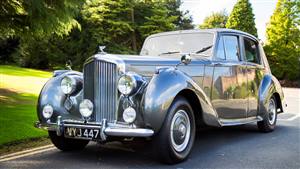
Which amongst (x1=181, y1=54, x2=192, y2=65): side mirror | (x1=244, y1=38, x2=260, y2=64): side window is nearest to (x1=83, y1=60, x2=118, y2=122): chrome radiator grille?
(x1=181, y1=54, x2=192, y2=65): side mirror

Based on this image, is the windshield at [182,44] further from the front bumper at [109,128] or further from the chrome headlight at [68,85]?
the front bumper at [109,128]

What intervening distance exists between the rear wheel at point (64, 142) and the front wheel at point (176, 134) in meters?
1.65

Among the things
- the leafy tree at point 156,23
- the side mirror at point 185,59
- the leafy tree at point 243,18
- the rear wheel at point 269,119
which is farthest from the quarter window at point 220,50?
the leafy tree at point 243,18

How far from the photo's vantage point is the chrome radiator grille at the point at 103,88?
17.0 feet

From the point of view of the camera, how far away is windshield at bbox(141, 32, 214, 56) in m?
6.80

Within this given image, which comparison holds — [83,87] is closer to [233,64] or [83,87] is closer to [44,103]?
[44,103]

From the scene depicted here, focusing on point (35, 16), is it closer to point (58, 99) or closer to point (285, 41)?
point (58, 99)

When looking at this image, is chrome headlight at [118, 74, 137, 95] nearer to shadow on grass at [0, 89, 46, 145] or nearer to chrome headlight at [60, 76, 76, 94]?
chrome headlight at [60, 76, 76, 94]

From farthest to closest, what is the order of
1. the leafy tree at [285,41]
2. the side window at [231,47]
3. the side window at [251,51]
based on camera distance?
the leafy tree at [285,41] → the side window at [251,51] → the side window at [231,47]

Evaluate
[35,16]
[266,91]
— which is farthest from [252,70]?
[35,16]

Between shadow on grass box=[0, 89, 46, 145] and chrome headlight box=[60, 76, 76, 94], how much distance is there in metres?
1.69

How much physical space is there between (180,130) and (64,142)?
188cm

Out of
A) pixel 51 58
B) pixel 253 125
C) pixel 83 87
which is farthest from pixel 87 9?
pixel 83 87

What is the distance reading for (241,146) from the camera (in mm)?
6566
